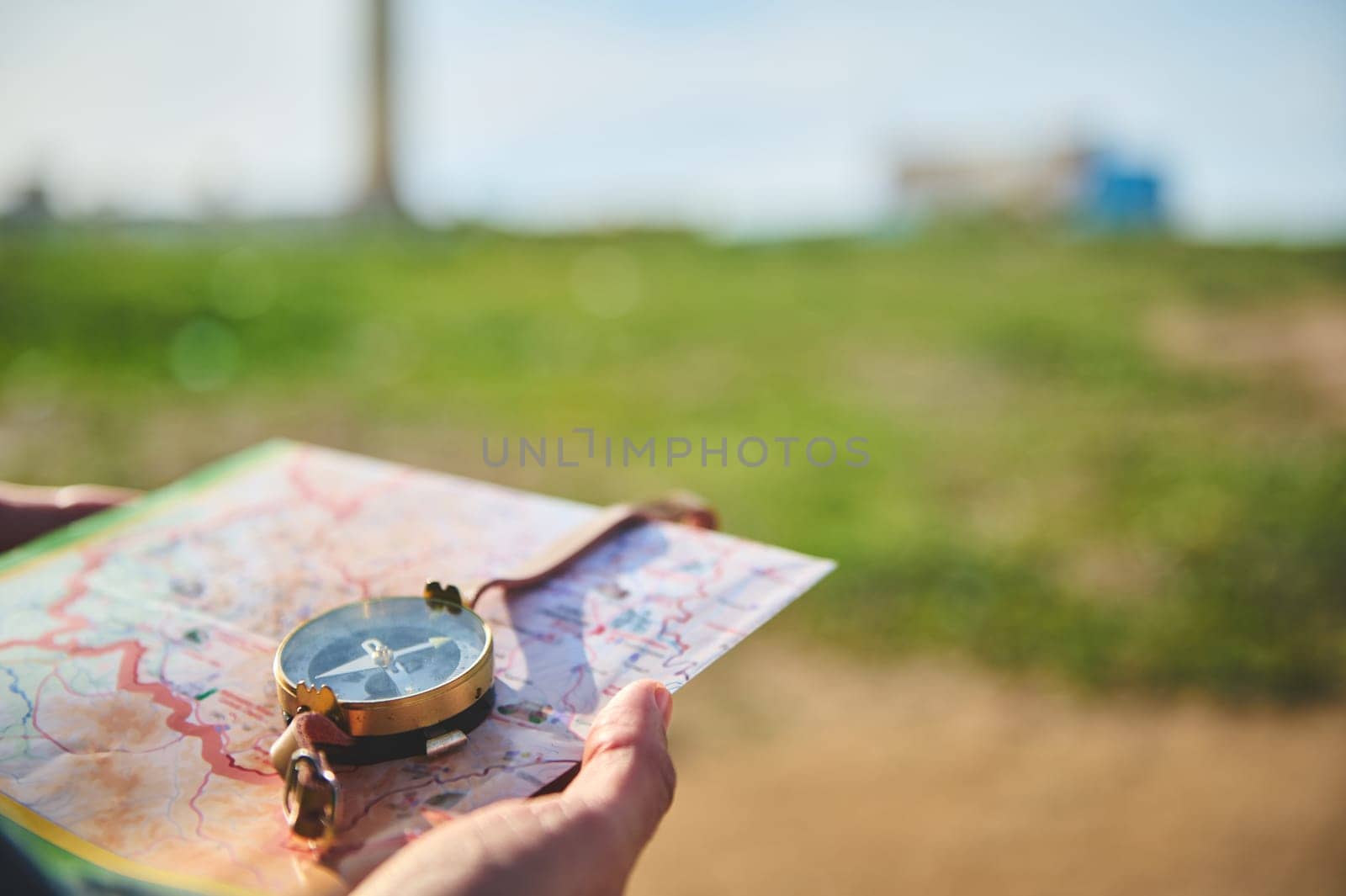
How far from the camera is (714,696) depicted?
3.46m

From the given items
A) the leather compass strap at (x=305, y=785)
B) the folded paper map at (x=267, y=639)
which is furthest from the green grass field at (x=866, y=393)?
the leather compass strap at (x=305, y=785)

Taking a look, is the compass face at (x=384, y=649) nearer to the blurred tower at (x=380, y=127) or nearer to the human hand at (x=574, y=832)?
the human hand at (x=574, y=832)

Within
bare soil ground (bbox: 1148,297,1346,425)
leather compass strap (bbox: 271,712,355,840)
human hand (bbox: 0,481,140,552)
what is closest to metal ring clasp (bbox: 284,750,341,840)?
leather compass strap (bbox: 271,712,355,840)

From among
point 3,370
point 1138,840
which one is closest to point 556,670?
point 1138,840

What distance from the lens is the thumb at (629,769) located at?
97cm

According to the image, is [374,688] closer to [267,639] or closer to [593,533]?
[267,639]

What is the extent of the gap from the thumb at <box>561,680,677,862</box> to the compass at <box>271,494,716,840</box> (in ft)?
0.48

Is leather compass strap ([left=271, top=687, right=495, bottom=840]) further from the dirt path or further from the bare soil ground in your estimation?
the bare soil ground

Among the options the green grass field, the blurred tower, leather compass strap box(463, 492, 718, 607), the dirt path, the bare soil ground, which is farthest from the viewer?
the blurred tower

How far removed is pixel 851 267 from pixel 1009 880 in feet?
20.1

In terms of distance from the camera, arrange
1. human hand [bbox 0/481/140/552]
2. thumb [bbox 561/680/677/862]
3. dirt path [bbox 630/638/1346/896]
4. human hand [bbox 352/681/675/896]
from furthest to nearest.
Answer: dirt path [bbox 630/638/1346/896]
human hand [bbox 0/481/140/552]
thumb [bbox 561/680/677/862]
human hand [bbox 352/681/675/896]

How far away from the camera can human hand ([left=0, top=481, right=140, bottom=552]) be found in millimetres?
1657

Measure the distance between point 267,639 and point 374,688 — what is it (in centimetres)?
32

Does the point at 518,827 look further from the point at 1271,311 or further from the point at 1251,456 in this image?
the point at 1271,311
